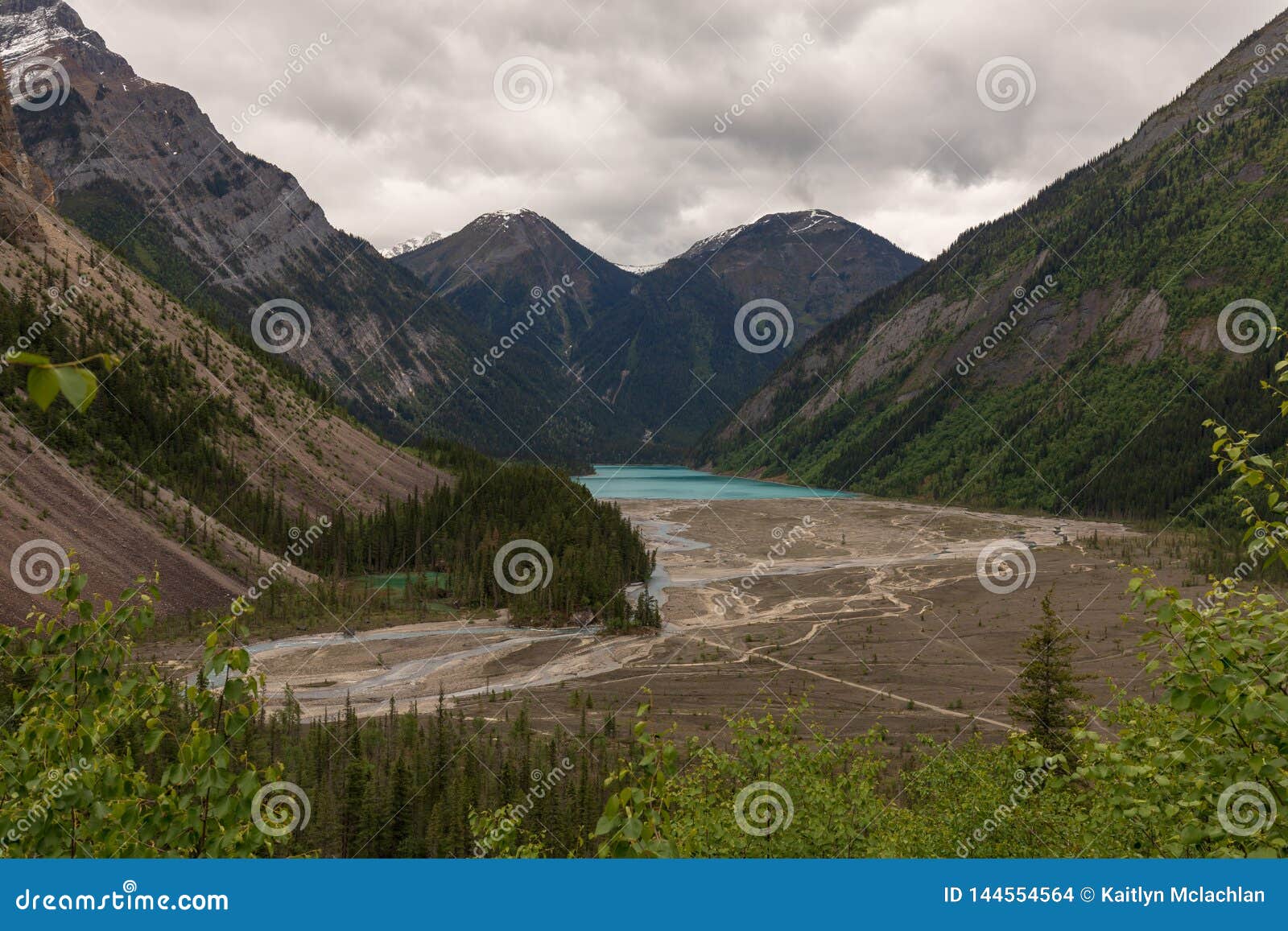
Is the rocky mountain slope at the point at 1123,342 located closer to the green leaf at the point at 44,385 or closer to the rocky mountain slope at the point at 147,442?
the rocky mountain slope at the point at 147,442

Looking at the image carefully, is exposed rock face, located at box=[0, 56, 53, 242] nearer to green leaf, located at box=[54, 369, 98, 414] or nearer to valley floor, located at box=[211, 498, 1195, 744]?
valley floor, located at box=[211, 498, 1195, 744]

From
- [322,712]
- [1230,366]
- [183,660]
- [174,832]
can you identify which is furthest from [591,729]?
[1230,366]

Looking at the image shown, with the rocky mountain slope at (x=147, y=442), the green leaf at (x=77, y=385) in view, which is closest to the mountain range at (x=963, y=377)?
the rocky mountain slope at (x=147, y=442)

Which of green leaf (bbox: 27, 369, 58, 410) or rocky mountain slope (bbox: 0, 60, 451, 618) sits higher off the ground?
rocky mountain slope (bbox: 0, 60, 451, 618)

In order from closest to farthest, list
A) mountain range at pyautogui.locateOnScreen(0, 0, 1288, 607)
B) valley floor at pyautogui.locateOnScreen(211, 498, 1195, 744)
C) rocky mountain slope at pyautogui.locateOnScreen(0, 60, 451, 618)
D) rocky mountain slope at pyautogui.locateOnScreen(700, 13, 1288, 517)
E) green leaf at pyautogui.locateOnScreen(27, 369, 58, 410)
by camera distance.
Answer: green leaf at pyautogui.locateOnScreen(27, 369, 58, 410)
valley floor at pyautogui.locateOnScreen(211, 498, 1195, 744)
rocky mountain slope at pyautogui.locateOnScreen(0, 60, 451, 618)
mountain range at pyautogui.locateOnScreen(0, 0, 1288, 607)
rocky mountain slope at pyautogui.locateOnScreen(700, 13, 1288, 517)

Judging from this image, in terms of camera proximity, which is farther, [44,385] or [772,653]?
[772,653]

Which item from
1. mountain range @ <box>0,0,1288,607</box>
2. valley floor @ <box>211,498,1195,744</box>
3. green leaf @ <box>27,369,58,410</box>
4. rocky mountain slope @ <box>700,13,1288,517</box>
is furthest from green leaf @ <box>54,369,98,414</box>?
rocky mountain slope @ <box>700,13,1288,517</box>

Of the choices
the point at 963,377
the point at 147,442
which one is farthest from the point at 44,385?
the point at 963,377

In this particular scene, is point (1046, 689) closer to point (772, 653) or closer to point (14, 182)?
point (772, 653)
